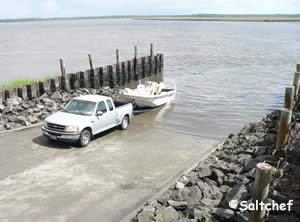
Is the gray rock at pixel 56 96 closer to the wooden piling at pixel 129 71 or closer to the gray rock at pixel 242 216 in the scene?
the wooden piling at pixel 129 71

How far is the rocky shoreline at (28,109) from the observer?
1625 centimetres

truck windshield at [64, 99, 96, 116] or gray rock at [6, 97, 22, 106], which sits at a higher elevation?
truck windshield at [64, 99, 96, 116]

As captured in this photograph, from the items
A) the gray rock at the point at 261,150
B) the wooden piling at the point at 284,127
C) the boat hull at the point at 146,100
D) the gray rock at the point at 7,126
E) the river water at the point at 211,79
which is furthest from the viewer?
the boat hull at the point at 146,100

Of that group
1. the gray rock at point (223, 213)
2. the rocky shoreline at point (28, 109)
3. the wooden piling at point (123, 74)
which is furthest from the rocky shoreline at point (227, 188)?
the wooden piling at point (123, 74)

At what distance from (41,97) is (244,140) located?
12.1 m

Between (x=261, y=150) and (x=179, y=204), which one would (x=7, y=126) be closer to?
(x=179, y=204)

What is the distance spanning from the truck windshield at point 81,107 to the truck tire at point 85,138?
0.85 metres

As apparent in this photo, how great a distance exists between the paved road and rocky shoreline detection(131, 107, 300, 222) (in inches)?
41.4

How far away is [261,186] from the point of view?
511cm

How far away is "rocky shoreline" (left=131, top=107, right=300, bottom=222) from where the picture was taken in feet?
24.2

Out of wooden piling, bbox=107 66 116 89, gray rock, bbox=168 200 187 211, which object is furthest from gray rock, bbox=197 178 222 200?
wooden piling, bbox=107 66 116 89

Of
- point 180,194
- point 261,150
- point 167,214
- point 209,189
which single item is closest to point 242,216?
point 167,214

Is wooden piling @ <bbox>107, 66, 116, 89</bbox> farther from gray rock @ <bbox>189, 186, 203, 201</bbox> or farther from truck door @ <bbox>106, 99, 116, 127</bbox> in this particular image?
gray rock @ <bbox>189, 186, 203, 201</bbox>

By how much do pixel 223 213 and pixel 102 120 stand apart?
8697 millimetres
